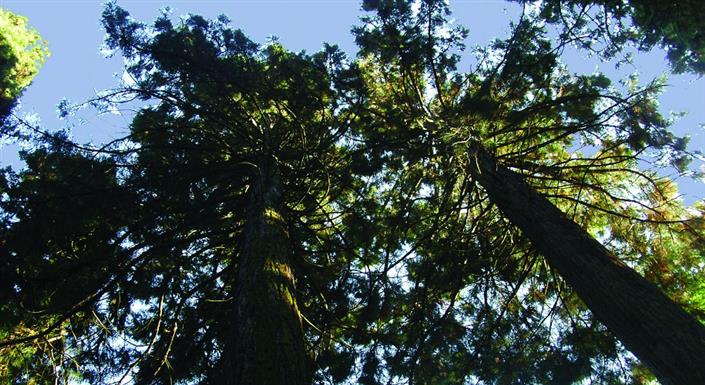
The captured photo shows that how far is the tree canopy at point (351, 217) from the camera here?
17.8 feet

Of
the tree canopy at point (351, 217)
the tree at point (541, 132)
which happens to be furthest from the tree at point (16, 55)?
the tree at point (541, 132)

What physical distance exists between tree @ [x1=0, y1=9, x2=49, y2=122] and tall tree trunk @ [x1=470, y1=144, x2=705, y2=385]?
490 inches

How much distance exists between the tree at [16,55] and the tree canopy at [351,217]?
7493 mm

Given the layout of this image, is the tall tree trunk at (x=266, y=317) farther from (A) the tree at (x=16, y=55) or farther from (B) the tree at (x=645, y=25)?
(A) the tree at (x=16, y=55)

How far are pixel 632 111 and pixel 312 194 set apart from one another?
4801mm

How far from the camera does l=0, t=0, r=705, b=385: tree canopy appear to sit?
5434mm

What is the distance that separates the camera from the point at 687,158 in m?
5.96

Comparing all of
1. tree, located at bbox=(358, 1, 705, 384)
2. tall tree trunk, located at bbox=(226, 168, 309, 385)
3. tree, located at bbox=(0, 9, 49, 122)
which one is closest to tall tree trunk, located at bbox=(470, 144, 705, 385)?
tree, located at bbox=(358, 1, 705, 384)

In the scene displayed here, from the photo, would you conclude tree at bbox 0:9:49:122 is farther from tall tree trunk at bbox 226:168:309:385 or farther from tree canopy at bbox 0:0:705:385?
tall tree trunk at bbox 226:168:309:385

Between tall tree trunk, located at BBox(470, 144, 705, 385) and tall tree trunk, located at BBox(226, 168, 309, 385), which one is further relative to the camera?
tall tree trunk, located at BBox(470, 144, 705, 385)

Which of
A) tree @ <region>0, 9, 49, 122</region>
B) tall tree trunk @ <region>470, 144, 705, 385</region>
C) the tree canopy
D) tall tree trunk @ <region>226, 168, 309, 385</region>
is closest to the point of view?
tall tree trunk @ <region>226, 168, 309, 385</region>

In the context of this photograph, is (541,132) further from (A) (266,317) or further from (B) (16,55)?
(B) (16,55)

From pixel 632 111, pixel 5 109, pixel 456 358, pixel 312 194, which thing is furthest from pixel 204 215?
pixel 632 111

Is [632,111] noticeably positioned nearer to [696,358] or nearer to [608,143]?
[608,143]
